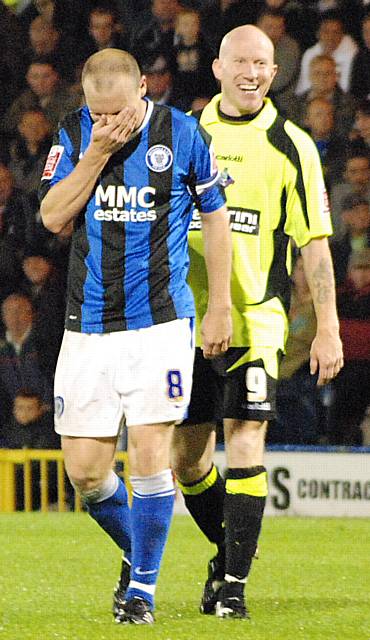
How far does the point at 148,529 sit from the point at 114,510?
0.33 m

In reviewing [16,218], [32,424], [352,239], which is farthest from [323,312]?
[16,218]

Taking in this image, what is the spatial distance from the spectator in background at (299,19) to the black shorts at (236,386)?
5.45 m

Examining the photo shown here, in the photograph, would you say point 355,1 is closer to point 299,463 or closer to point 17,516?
point 299,463

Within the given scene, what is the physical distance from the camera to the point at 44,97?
1124cm

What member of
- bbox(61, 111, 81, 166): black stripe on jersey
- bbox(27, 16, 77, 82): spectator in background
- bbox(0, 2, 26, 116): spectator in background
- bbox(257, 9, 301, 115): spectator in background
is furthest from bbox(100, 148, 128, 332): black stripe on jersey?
bbox(0, 2, 26, 116): spectator in background

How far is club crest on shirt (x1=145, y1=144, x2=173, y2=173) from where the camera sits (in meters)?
4.46

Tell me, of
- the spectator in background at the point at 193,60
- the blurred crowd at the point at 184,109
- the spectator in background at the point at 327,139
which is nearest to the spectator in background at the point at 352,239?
the blurred crowd at the point at 184,109

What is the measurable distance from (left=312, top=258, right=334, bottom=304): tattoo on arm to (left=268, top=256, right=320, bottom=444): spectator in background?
14.0 feet

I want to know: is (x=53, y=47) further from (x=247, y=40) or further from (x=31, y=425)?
(x=247, y=40)

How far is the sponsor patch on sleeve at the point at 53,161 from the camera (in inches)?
176

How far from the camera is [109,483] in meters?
4.68

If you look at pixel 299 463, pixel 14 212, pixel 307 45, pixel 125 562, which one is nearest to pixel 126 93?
pixel 125 562

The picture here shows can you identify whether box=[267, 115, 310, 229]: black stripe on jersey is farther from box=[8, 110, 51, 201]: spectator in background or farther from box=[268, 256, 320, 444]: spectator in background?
box=[8, 110, 51, 201]: spectator in background

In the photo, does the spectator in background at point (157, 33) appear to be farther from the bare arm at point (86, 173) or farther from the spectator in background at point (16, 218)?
the bare arm at point (86, 173)
